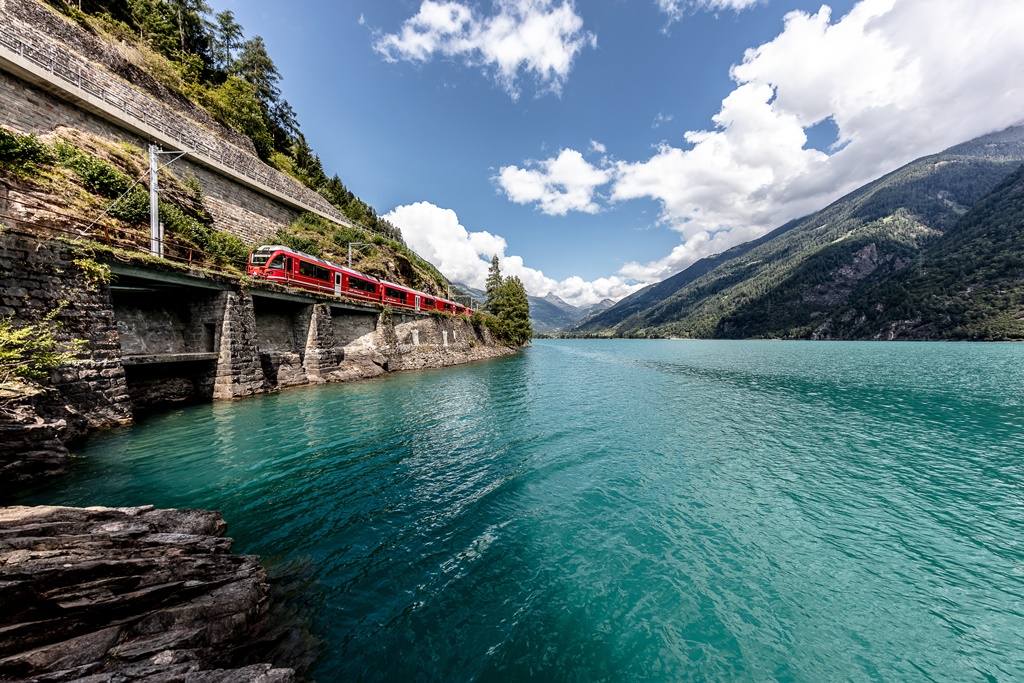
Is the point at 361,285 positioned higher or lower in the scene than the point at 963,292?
lower

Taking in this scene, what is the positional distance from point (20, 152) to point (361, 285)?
18265 millimetres

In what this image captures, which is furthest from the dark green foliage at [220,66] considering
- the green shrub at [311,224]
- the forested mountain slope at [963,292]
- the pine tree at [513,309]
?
the forested mountain slope at [963,292]

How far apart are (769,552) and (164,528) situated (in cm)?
1204

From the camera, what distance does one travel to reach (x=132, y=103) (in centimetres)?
2516

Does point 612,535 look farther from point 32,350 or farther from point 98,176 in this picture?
point 98,176

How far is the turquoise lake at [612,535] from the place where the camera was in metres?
5.25

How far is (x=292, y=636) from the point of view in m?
5.02

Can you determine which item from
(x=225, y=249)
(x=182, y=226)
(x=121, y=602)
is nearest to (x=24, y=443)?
(x=121, y=602)

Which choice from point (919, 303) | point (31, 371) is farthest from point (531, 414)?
point (919, 303)

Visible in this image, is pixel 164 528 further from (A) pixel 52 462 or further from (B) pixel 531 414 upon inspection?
(B) pixel 531 414

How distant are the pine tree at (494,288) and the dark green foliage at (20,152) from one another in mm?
52289

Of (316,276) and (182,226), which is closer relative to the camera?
(182,226)

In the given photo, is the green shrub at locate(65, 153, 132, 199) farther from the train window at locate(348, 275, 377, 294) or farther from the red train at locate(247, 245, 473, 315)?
the train window at locate(348, 275, 377, 294)

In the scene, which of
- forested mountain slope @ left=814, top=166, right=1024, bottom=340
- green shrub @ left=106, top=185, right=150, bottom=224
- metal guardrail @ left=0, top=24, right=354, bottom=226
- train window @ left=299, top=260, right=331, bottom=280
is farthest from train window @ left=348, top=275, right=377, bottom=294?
forested mountain slope @ left=814, top=166, right=1024, bottom=340
